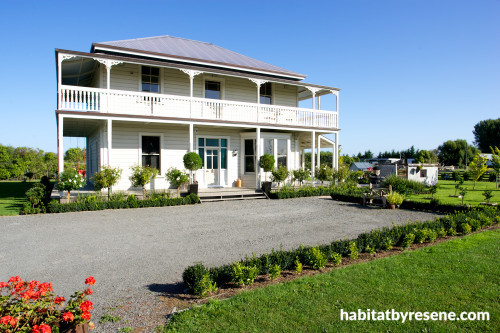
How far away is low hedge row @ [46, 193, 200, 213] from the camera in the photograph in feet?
37.1

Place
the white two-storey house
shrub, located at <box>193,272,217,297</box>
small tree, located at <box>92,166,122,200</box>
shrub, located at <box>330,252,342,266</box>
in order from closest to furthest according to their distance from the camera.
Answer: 1. shrub, located at <box>193,272,217,297</box>
2. shrub, located at <box>330,252,342,266</box>
3. small tree, located at <box>92,166,122,200</box>
4. the white two-storey house

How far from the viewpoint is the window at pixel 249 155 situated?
59.8ft

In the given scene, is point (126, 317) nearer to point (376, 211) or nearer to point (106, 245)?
point (106, 245)

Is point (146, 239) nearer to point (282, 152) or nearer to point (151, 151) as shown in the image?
point (151, 151)

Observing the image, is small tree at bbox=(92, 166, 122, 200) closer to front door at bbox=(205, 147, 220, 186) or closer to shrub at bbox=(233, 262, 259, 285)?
front door at bbox=(205, 147, 220, 186)

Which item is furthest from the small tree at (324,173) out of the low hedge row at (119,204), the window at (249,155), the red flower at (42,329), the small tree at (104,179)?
the red flower at (42,329)

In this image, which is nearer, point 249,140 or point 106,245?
point 106,245

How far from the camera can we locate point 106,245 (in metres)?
7.31

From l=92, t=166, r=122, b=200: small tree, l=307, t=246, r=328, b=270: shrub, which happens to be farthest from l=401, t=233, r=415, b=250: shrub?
l=92, t=166, r=122, b=200: small tree

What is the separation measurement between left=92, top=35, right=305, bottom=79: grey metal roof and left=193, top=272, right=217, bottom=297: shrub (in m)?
14.3

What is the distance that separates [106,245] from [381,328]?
612cm

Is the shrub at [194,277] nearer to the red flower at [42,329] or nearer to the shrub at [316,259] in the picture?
the shrub at [316,259]

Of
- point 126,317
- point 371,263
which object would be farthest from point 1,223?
point 371,263

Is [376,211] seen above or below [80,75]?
below
